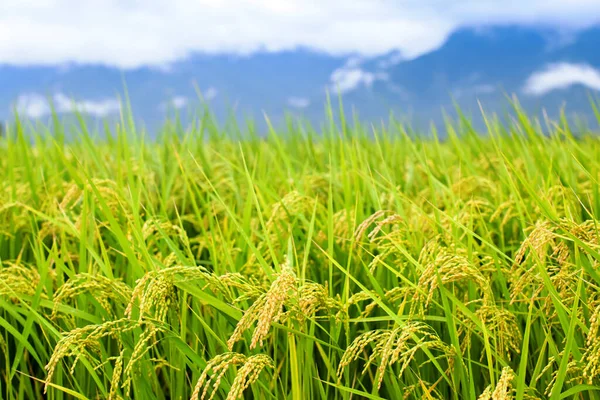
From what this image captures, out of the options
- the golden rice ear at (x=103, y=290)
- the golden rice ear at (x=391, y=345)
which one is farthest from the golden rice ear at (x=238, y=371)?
the golden rice ear at (x=103, y=290)

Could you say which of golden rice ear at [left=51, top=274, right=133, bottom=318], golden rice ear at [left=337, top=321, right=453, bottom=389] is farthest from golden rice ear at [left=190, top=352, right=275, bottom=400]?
golden rice ear at [left=51, top=274, right=133, bottom=318]

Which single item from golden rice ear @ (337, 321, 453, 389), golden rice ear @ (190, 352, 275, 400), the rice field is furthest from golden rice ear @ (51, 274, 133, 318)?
golden rice ear @ (337, 321, 453, 389)

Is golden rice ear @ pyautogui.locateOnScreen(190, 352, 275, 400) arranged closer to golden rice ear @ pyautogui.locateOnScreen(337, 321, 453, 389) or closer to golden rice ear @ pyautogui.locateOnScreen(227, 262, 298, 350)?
golden rice ear @ pyautogui.locateOnScreen(227, 262, 298, 350)

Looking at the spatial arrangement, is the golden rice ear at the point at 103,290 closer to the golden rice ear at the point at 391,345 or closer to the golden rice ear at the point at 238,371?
the golden rice ear at the point at 238,371

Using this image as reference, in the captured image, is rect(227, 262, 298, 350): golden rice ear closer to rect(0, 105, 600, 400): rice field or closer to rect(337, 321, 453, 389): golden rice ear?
rect(0, 105, 600, 400): rice field

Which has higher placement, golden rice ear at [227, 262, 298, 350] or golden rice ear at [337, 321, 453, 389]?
golden rice ear at [227, 262, 298, 350]

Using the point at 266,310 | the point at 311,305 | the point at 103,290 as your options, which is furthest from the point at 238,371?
the point at 103,290

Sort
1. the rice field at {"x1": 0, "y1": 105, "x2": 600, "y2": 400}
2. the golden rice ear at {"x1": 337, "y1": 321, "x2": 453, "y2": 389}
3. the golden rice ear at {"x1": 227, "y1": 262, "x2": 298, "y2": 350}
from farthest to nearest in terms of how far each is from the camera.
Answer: the rice field at {"x1": 0, "y1": 105, "x2": 600, "y2": 400} < the golden rice ear at {"x1": 337, "y1": 321, "x2": 453, "y2": 389} < the golden rice ear at {"x1": 227, "y1": 262, "x2": 298, "y2": 350}

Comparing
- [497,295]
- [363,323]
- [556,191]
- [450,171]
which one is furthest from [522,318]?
[450,171]

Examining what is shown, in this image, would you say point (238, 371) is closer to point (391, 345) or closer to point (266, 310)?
point (266, 310)

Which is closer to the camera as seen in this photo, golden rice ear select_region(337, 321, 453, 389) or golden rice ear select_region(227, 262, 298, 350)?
golden rice ear select_region(227, 262, 298, 350)

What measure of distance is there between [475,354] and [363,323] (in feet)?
1.10

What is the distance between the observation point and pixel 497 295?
1814 mm

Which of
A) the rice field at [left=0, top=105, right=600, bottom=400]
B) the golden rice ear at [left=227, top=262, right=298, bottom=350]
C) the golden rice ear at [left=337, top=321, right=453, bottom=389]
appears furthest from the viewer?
the rice field at [left=0, top=105, right=600, bottom=400]
